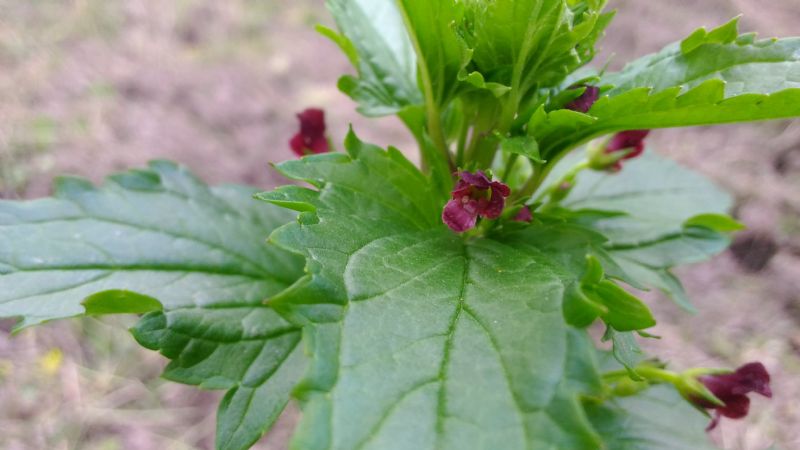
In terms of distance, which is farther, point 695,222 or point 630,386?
point 695,222

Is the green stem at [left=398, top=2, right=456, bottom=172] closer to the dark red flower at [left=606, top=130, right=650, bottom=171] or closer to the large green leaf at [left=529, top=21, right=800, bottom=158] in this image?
the large green leaf at [left=529, top=21, right=800, bottom=158]

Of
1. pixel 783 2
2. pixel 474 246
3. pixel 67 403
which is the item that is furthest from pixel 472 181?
pixel 783 2

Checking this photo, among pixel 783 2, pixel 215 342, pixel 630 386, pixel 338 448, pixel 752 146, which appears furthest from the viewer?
pixel 783 2

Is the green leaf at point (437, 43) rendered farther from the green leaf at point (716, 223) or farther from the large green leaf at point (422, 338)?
the green leaf at point (716, 223)

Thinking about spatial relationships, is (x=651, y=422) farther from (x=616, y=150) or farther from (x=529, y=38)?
(x=529, y=38)

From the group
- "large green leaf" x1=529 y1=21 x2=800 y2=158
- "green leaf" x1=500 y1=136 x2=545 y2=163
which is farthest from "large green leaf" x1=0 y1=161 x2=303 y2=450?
"large green leaf" x1=529 y1=21 x2=800 y2=158

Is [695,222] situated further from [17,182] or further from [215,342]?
[17,182]
